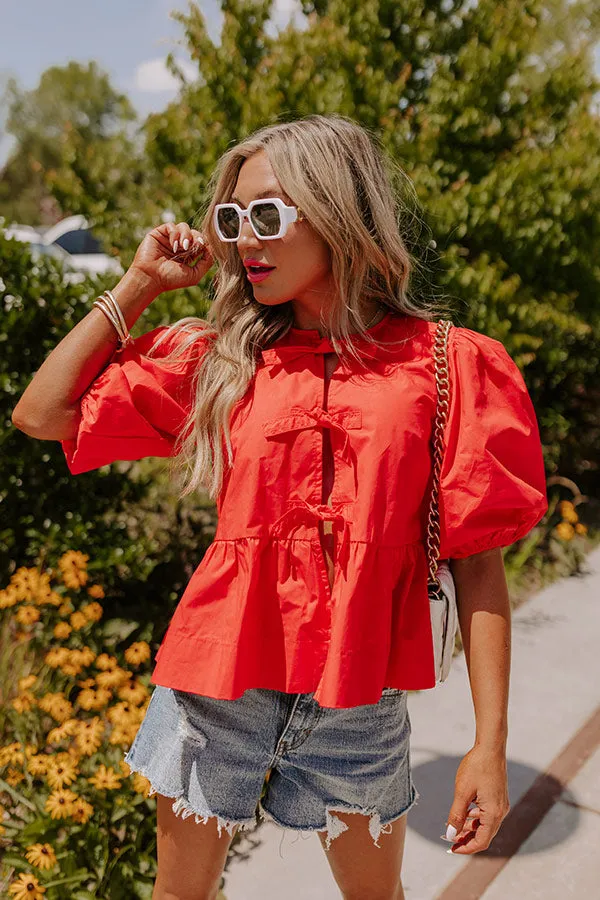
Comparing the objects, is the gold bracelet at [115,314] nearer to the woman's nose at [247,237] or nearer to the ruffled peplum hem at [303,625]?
the woman's nose at [247,237]

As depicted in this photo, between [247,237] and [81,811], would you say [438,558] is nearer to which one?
[247,237]

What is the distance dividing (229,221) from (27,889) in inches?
65.0

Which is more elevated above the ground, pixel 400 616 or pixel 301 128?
pixel 301 128

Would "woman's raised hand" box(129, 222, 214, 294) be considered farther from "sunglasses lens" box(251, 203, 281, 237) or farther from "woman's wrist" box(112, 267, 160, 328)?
"sunglasses lens" box(251, 203, 281, 237)

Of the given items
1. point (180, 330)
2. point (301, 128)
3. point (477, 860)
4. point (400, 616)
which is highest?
point (301, 128)

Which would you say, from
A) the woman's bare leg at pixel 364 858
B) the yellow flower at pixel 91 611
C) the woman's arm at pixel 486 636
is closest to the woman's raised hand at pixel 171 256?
the woman's arm at pixel 486 636

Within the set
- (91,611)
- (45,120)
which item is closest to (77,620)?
(91,611)

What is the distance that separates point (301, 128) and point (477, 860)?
7.24ft

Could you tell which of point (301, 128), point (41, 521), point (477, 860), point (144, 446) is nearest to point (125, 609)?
point (41, 521)

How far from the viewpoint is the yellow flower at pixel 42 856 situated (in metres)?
2.03

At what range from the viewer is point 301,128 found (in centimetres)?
154

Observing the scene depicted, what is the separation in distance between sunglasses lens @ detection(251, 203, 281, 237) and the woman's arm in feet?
2.35

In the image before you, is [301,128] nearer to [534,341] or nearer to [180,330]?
[180,330]

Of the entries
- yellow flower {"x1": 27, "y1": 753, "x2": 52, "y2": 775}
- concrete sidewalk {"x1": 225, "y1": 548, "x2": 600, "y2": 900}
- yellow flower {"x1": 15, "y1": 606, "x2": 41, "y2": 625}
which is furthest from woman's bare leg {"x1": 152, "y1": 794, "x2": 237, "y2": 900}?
yellow flower {"x1": 15, "y1": 606, "x2": 41, "y2": 625}
